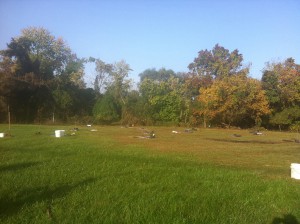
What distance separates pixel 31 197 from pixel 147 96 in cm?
3369

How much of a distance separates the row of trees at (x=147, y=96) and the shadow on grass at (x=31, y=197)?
1062 inches

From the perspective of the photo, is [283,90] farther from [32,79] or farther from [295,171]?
[295,171]

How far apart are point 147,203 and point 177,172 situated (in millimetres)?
2582

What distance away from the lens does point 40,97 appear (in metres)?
33.6

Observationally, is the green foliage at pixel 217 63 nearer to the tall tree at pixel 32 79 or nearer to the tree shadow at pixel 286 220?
the tall tree at pixel 32 79

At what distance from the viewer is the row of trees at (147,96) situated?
1305 inches

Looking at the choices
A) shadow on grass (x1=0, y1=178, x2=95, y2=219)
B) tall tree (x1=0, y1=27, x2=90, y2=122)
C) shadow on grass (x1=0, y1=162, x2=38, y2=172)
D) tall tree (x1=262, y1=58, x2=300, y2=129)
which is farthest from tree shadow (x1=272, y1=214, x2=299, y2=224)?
tall tree (x1=262, y1=58, x2=300, y2=129)

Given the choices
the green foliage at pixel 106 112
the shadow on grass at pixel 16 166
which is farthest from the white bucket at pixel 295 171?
the green foliage at pixel 106 112

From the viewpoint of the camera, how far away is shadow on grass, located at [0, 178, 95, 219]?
4.18 m

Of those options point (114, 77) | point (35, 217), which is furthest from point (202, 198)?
point (114, 77)

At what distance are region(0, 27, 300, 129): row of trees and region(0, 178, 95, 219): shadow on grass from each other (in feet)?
88.5

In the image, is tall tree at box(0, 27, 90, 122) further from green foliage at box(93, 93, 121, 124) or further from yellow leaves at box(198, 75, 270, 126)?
yellow leaves at box(198, 75, 270, 126)

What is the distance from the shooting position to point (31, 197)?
15.5 ft

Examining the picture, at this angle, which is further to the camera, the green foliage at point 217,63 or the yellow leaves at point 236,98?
the green foliage at point 217,63
